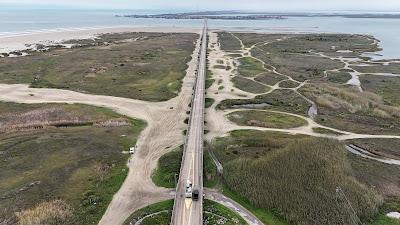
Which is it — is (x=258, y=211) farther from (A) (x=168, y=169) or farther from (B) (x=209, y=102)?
(B) (x=209, y=102)

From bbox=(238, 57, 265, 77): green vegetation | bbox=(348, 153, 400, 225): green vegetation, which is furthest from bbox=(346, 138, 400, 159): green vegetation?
bbox=(238, 57, 265, 77): green vegetation

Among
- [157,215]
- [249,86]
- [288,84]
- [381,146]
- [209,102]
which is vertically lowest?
[381,146]

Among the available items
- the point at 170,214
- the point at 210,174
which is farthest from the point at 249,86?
the point at 170,214

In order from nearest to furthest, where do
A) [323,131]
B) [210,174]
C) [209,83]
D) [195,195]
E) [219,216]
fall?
[195,195], [219,216], [210,174], [323,131], [209,83]

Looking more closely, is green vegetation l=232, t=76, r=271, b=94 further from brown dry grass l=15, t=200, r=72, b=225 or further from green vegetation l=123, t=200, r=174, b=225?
brown dry grass l=15, t=200, r=72, b=225

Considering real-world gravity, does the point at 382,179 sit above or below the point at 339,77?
below

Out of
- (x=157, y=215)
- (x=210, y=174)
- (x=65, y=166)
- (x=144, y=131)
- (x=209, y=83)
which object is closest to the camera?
(x=157, y=215)

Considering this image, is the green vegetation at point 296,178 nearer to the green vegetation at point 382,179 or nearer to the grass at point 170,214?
the green vegetation at point 382,179
